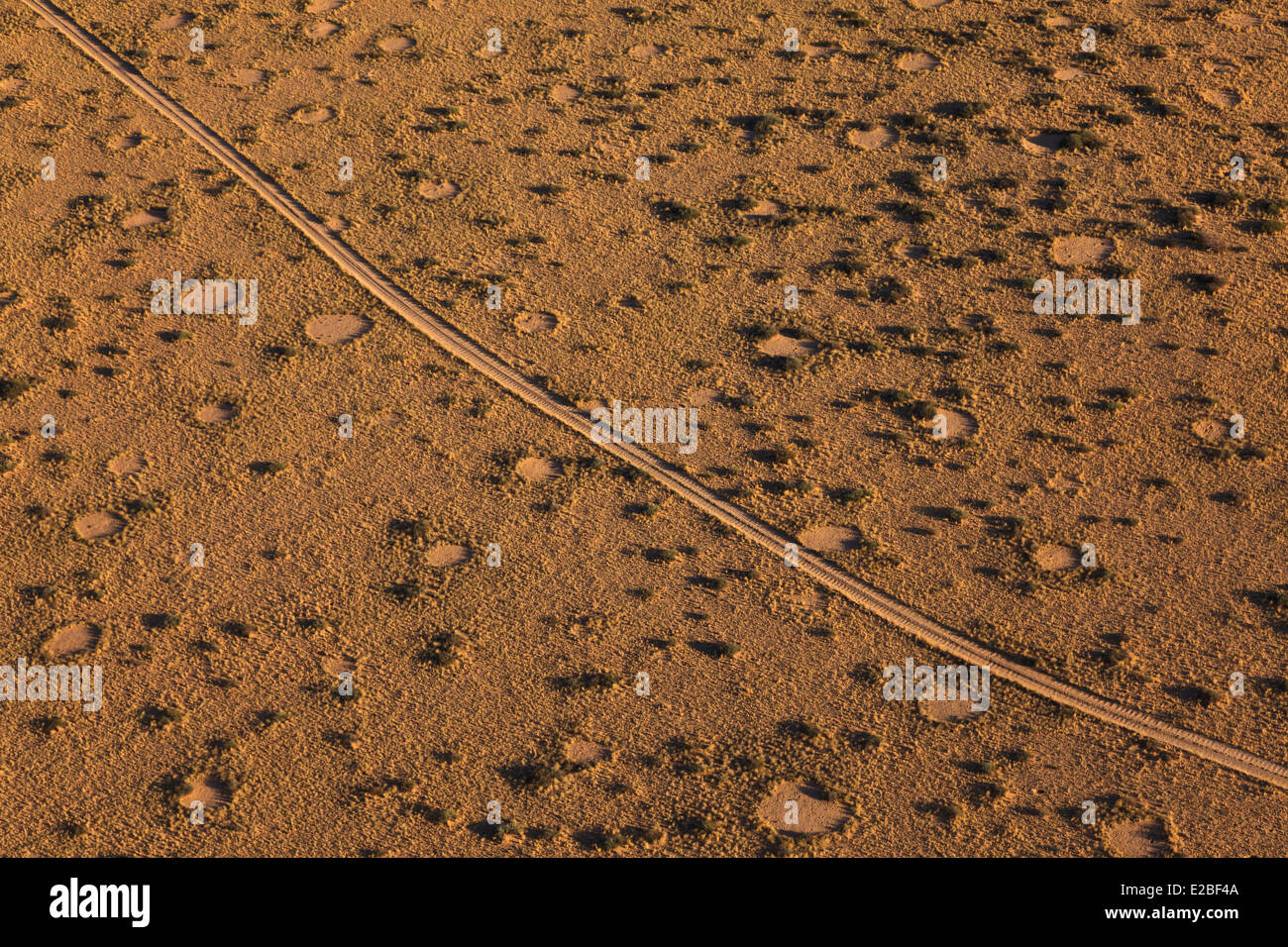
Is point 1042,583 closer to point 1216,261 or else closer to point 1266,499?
point 1266,499

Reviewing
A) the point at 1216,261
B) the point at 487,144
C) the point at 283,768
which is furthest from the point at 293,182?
the point at 1216,261

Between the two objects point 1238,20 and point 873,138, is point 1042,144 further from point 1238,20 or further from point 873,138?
point 1238,20

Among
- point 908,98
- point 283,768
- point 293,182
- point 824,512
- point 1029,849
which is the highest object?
point 908,98

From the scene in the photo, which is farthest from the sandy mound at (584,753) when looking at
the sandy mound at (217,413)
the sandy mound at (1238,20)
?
the sandy mound at (1238,20)

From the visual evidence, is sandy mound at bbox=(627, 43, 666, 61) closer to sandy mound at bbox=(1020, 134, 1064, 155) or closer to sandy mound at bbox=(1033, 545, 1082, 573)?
sandy mound at bbox=(1020, 134, 1064, 155)

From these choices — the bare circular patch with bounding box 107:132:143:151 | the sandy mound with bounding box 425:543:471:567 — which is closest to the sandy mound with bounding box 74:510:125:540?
the sandy mound with bounding box 425:543:471:567

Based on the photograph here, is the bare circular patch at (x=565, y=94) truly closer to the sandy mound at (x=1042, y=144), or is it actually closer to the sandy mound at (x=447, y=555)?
the sandy mound at (x=1042, y=144)
